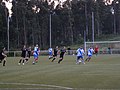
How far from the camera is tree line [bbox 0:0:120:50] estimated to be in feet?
313

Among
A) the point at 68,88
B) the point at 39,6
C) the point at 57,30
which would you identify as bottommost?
the point at 68,88

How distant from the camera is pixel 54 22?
4296 inches

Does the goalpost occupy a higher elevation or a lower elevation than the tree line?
lower

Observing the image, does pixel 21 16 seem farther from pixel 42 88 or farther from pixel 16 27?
pixel 42 88

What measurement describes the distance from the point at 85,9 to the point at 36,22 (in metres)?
19.8

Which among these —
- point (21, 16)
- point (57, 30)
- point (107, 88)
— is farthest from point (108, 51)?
point (107, 88)

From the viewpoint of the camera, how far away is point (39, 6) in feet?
335

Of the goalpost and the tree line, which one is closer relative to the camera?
the goalpost

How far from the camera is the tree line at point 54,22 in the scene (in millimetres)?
95250

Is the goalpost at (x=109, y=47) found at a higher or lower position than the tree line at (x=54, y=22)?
lower

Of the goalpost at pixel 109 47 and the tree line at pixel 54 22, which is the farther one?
the tree line at pixel 54 22

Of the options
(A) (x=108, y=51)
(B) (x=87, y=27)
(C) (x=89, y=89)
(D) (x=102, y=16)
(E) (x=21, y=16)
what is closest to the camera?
(C) (x=89, y=89)

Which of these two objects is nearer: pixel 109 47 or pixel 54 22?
pixel 109 47

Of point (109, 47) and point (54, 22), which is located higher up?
point (54, 22)
